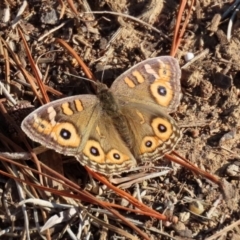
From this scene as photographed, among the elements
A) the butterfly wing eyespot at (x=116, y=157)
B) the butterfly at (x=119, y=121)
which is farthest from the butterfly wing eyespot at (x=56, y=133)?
the butterfly wing eyespot at (x=116, y=157)

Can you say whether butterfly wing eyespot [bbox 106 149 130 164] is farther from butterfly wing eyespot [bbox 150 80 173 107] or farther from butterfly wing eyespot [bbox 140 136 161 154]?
butterfly wing eyespot [bbox 150 80 173 107]

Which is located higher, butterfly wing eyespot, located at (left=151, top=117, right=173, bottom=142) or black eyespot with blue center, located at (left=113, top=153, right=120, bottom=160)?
butterfly wing eyespot, located at (left=151, top=117, right=173, bottom=142)

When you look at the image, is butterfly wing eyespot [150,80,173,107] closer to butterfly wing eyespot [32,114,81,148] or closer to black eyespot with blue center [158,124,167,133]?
black eyespot with blue center [158,124,167,133]

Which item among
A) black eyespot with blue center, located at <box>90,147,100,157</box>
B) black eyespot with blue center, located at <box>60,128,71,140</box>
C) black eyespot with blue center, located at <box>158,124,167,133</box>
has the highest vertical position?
black eyespot with blue center, located at <box>60,128,71,140</box>

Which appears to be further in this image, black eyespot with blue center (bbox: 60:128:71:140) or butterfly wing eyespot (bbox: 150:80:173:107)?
butterfly wing eyespot (bbox: 150:80:173:107)

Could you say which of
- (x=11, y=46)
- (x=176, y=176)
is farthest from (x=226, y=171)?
(x=11, y=46)

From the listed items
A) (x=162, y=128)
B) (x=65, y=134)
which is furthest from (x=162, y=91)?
(x=65, y=134)

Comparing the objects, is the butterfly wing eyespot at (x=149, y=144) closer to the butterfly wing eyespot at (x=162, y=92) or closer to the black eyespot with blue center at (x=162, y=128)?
the black eyespot with blue center at (x=162, y=128)

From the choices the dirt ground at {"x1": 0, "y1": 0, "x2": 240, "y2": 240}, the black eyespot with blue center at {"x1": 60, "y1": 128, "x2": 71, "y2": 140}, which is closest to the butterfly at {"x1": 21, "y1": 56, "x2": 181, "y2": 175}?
the black eyespot with blue center at {"x1": 60, "y1": 128, "x2": 71, "y2": 140}
